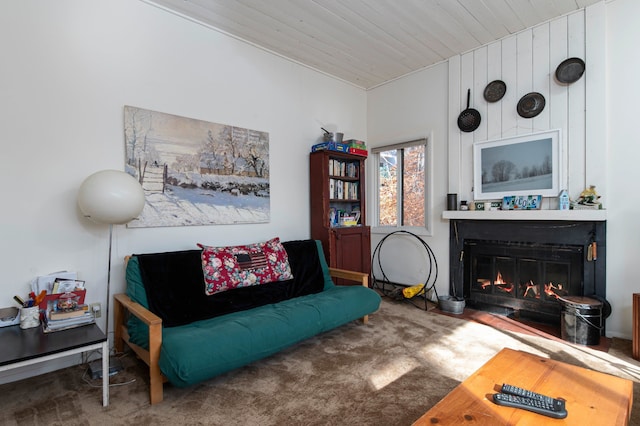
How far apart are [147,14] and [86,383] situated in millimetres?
2789

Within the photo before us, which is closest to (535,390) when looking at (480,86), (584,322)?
(584,322)

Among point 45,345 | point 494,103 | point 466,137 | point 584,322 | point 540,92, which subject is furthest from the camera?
point 466,137

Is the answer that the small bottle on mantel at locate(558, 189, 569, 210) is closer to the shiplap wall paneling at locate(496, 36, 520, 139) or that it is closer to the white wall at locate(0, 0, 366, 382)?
the shiplap wall paneling at locate(496, 36, 520, 139)

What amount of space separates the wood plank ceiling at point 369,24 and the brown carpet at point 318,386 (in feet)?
9.26

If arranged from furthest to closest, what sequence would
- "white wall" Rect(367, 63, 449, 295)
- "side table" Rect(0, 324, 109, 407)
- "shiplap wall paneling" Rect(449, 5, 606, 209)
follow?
"white wall" Rect(367, 63, 449, 295), "shiplap wall paneling" Rect(449, 5, 606, 209), "side table" Rect(0, 324, 109, 407)

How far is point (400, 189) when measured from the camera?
4.39 m

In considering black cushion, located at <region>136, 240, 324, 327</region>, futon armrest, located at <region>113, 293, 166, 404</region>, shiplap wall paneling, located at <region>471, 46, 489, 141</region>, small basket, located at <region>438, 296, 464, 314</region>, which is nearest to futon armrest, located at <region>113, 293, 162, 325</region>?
futon armrest, located at <region>113, 293, 166, 404</region>

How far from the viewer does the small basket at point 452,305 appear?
3465 millimetres

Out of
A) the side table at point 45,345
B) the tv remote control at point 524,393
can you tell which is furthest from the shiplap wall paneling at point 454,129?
the side table at point 45,345

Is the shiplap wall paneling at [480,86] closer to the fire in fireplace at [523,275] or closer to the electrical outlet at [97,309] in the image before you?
the fire in fireplace at [523,275]

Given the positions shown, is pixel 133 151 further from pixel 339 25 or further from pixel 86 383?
pixel 339 25

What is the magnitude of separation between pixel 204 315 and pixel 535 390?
206 centimetres

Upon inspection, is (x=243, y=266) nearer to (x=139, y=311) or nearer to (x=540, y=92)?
(x=139, y=311)

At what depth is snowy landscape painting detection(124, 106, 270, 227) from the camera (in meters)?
2.68
